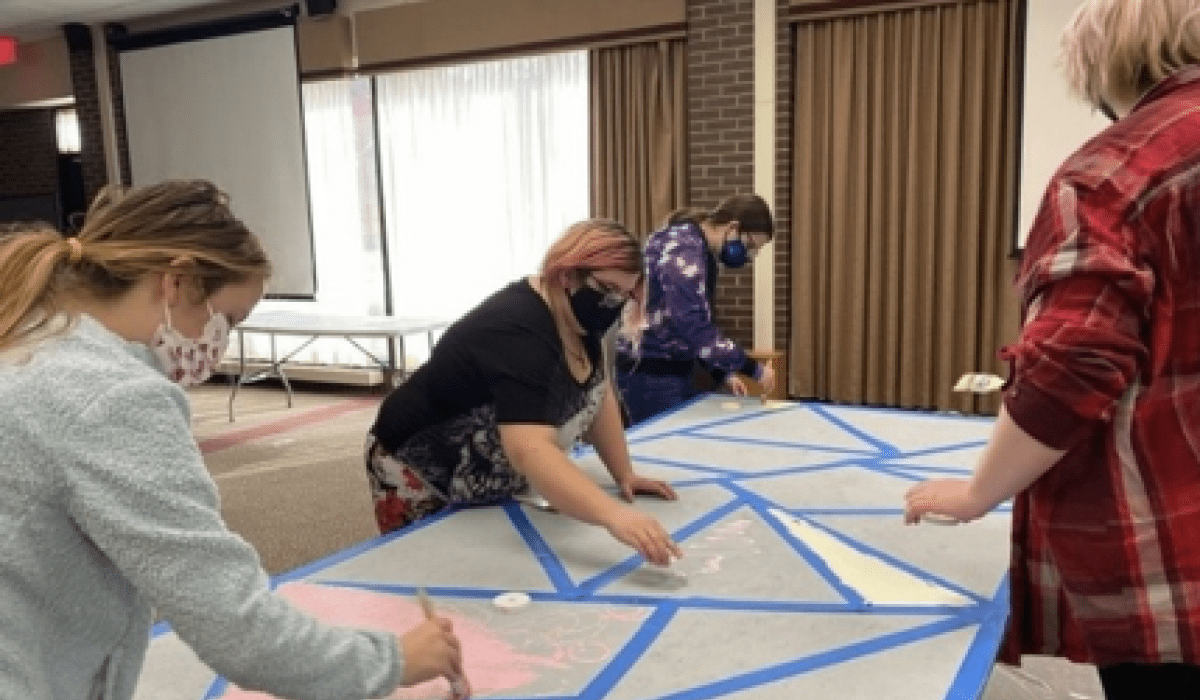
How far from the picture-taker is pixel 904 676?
1126mm

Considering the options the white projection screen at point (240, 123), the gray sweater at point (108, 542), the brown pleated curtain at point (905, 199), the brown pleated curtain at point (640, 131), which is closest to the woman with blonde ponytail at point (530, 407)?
the gray sweater at point (108, 542)

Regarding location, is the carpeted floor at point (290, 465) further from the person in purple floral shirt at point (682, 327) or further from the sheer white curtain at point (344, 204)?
the person in purple floral shirt at point (682, 327)

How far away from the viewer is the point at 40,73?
755 centimetres

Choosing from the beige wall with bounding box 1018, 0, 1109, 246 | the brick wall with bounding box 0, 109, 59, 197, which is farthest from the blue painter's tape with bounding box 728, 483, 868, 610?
the brick wall with bounding box 0, 109, 59, 197

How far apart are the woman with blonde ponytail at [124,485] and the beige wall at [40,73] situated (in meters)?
7.65

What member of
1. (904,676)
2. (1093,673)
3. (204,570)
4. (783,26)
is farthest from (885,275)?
(204,570)

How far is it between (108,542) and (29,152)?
30.1ft

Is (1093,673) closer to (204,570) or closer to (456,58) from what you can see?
(204,570)

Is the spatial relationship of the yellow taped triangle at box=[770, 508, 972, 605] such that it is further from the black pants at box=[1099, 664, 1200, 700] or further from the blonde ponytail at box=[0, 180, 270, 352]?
the blonde ponytail at box=[0, 180, 270, 352]

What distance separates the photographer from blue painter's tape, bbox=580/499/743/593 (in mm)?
1428

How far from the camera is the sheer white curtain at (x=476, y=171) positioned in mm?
5711

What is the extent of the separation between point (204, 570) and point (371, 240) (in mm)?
5965

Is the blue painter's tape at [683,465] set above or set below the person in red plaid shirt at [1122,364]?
below

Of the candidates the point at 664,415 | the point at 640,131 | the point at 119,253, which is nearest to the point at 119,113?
the point at 640,131
